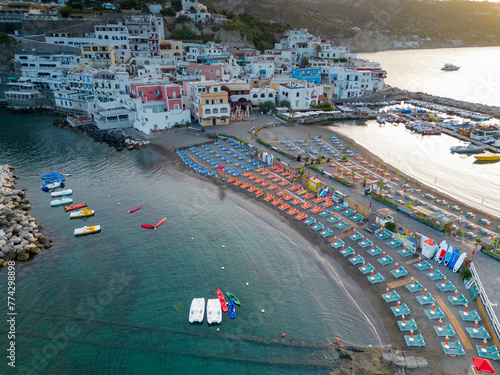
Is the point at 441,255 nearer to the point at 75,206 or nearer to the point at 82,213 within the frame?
the point at 82,213

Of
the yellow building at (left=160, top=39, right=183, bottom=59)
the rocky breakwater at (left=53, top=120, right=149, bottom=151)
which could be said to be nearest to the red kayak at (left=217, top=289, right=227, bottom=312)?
the rocky breakwater at (left=53, top=120, right=149, bottom=151)

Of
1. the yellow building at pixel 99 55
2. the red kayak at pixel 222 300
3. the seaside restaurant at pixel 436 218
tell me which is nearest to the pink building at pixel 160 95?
the yellow building at pixel 99 55

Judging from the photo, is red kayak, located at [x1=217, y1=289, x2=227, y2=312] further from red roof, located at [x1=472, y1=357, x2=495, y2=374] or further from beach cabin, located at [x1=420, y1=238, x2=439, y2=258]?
beach cabin, located at [x1=420, y1=238, x2=439, y2=258]

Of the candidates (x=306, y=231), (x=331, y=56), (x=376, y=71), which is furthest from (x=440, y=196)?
(x=331, y=56)

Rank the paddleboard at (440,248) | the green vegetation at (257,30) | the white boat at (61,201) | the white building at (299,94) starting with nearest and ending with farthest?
1. the paddleboard at (440,248)
2. the white boat at (61,201)
3. the white building at (299,94)
4. the green vegetation at (257,30)

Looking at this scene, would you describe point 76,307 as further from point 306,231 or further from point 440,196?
point 440,196

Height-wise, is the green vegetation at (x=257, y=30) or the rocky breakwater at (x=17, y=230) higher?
the green vegetation at (x=257, y=30)

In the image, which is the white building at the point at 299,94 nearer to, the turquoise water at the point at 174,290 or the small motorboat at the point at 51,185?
the turquoise water at the point at 174,290
